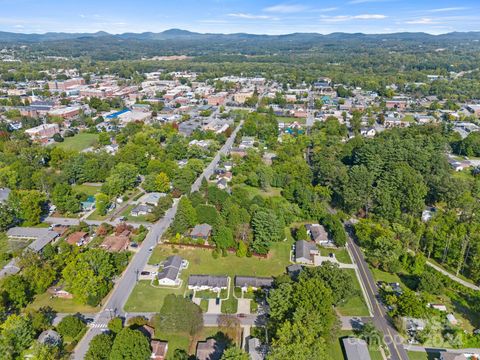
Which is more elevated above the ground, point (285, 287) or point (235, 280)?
point (285, 287)

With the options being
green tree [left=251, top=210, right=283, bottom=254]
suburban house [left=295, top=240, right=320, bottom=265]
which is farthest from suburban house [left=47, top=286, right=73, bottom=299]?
suburban house [left=295, top=240, right=320, bottom=265]

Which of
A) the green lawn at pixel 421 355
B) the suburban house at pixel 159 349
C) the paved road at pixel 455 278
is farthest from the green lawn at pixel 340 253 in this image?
the suburban house at pixel 159 349

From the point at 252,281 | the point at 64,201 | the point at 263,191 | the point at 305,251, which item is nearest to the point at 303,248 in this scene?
the point at 305,251

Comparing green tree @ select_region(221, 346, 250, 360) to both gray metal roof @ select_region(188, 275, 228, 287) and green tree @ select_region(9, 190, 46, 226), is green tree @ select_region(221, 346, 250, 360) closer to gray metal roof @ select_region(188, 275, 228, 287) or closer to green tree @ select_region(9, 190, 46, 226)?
gray metal roof @ select_region(188, 275, 228, 287)

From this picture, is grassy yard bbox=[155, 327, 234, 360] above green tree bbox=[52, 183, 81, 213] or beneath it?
beneath

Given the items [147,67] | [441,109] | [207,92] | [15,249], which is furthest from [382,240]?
[147,67]

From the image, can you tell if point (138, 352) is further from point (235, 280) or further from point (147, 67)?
point (147, 67)
